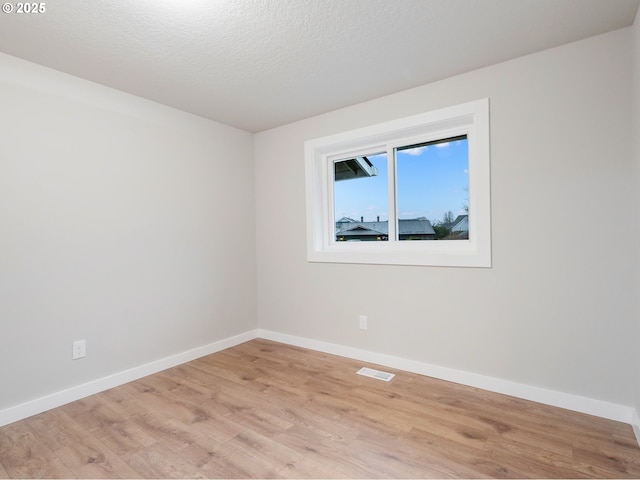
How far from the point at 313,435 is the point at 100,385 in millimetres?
1702

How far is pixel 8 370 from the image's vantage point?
2.05m

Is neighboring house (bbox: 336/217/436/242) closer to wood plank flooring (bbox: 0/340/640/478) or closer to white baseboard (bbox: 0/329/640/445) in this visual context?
white baseboard (bbox: 0/329/640/445)

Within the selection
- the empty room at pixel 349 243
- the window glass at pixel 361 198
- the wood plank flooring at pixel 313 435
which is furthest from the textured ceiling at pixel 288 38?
the wood plank flooring at pixel 313 435

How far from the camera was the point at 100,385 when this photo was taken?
2.45 metres

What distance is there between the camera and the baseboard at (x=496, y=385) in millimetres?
1972

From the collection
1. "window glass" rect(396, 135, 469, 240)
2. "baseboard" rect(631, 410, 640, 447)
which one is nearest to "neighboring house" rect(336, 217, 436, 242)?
"window glass" rect(396, 135, 469, 240)

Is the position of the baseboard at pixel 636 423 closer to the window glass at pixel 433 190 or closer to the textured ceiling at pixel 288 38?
the window glass at pixel 433 190

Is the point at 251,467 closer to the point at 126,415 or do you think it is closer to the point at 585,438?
the point at 126,415

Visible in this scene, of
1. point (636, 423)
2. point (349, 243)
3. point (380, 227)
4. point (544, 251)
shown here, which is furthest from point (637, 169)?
point (349, 243)

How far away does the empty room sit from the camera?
69.1 inches

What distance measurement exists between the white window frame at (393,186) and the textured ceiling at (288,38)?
34 centimetres

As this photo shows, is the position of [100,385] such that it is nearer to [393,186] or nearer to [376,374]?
[376,374]

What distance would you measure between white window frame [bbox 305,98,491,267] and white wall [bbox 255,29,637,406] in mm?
72

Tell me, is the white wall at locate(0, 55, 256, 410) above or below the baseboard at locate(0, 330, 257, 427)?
above
